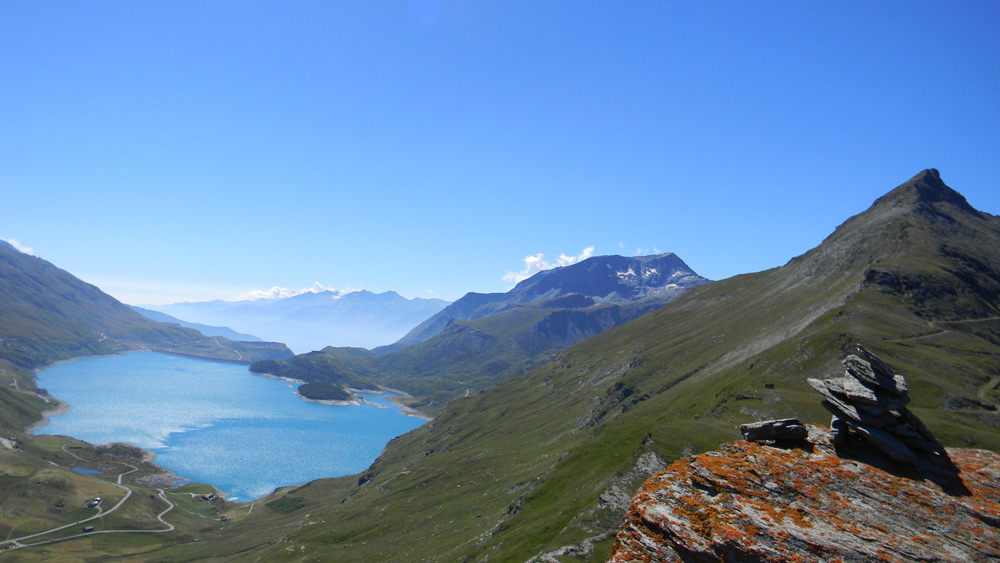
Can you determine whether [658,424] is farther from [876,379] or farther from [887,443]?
[887,443]

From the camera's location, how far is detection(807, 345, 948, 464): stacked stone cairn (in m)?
13.5

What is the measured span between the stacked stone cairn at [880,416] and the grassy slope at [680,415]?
170ft

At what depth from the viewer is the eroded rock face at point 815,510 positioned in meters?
10.6

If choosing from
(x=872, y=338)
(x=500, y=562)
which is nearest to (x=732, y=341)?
(x=872, y=338)

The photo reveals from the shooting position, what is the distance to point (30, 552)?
149750mm

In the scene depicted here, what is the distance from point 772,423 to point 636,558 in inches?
279

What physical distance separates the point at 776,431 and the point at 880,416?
2.76 m

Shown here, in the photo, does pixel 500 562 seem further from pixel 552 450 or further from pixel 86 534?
pixel 86 534

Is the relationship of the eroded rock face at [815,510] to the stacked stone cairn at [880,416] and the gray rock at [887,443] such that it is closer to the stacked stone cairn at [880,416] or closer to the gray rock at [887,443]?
the gray rock at [887,443]

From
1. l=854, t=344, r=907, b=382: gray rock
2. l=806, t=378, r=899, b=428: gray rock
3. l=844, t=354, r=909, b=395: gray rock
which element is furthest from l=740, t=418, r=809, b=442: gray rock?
l=854, t=344, r=907, b=382: gray rock

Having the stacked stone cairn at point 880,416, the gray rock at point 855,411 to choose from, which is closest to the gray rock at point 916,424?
the stacked stone cairn at point 880,416

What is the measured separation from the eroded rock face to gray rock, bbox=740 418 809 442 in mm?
659

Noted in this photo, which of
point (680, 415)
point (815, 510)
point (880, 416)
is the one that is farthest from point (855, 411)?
point (680, 415)

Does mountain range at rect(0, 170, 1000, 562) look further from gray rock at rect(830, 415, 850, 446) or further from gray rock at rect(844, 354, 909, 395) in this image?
gray rock at rect(830, 415, 850, 446)
